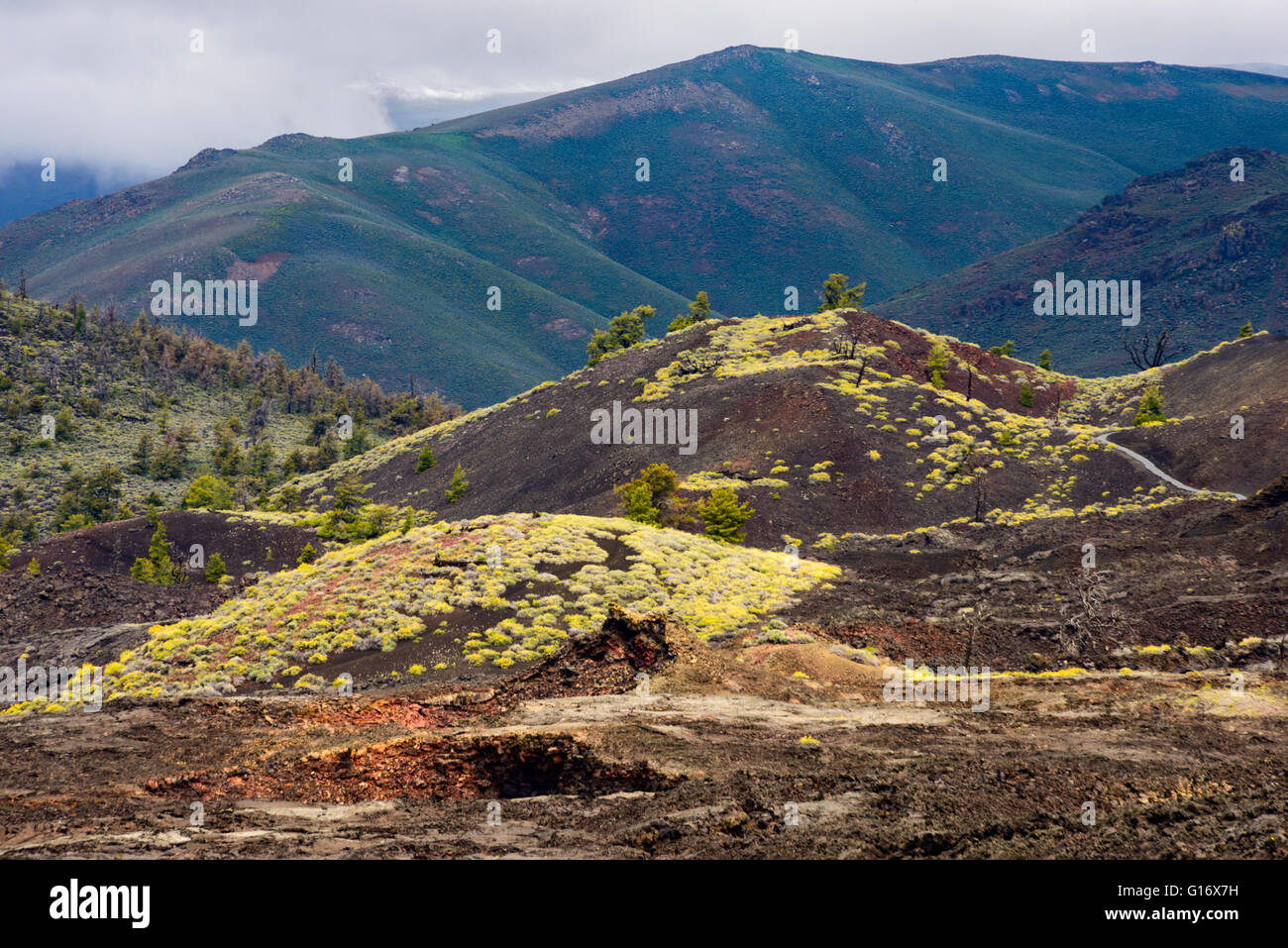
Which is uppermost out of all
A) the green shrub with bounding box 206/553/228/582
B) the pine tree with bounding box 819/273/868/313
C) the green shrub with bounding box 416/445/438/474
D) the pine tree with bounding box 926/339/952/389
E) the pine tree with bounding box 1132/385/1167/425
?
the pine tree with bounding box 819/273/868/313

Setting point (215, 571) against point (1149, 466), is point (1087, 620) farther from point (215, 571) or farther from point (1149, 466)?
point (215, 571)

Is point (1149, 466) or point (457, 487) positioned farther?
point (457, 487)

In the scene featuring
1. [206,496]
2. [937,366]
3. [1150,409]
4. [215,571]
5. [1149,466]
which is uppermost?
[937,366]

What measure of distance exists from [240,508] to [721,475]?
48887 mm

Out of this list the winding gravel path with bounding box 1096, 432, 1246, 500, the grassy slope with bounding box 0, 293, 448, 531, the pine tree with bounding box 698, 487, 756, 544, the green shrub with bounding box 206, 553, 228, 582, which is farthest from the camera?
the grassy slope with bounding box 0, 293, 448, 531

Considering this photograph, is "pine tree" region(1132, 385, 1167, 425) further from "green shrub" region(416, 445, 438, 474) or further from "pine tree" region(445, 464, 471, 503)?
"green shrub" region(416, 445, 438, 474)

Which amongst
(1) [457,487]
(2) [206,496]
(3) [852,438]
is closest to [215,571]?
(1) [457,487]

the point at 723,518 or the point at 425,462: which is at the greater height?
the point at 425,462

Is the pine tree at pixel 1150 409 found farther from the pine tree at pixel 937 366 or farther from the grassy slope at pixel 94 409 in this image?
the grassy slope at pixel 94 409

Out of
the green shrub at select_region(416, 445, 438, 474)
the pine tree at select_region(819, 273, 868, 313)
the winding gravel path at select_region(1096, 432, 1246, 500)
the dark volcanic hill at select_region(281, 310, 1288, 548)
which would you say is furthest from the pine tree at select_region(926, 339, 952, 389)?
the green shrub at select_region(416, 445, 438, 474)

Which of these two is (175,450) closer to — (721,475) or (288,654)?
(721,475)

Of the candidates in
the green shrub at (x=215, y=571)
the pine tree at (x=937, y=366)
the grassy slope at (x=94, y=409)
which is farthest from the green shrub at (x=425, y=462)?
the pine tree at (x=937, y=366)

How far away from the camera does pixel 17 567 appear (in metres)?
64.2
